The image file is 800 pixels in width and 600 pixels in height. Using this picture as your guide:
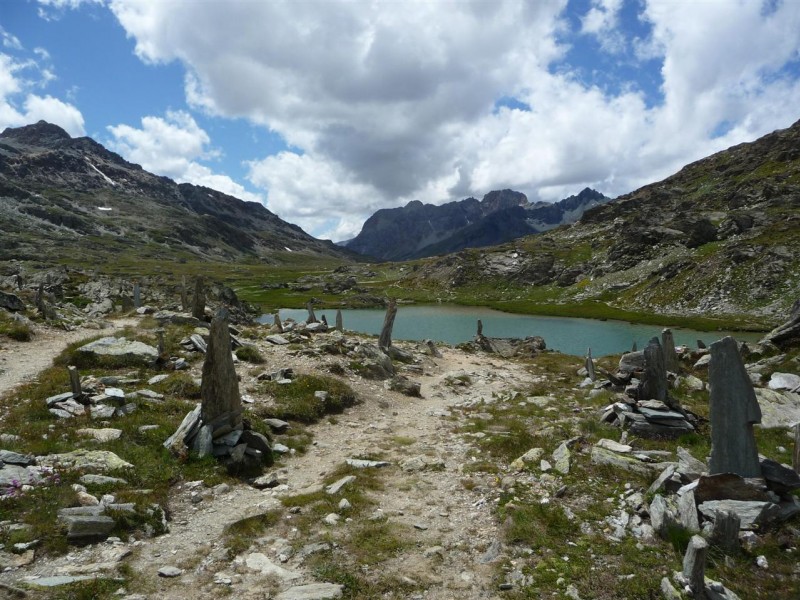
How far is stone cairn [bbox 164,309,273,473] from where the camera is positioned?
49.3 ft

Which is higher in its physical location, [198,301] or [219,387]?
[198,301]

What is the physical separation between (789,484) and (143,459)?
17.0 metres

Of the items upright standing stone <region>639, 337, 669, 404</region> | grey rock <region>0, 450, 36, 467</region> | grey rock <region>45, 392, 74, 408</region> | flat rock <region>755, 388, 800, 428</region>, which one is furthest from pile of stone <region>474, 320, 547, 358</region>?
grey rock <region>0, 450, 36, 467</region>

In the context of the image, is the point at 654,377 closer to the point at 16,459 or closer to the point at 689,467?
the point at 689,467

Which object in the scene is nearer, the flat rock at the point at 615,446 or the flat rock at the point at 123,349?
the flat rock at the point at 615,446

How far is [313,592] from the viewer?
337 inches

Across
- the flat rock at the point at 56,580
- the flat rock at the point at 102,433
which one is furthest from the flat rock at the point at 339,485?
the flat rock at the point at 102,433

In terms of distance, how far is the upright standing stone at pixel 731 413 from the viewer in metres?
10.9

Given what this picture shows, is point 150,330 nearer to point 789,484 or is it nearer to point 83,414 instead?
point 83,414

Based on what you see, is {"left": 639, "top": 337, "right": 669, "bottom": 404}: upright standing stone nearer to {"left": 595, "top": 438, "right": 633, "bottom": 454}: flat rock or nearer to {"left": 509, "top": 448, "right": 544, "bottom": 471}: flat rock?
{"left": 595, "top": 438, "right": 633, "bottom": 454}: flat rock

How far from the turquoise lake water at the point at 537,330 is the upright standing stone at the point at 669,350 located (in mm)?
36282

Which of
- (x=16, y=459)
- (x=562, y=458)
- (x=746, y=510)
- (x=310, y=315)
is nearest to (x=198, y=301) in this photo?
(x=310, y=315)

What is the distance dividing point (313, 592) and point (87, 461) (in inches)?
338

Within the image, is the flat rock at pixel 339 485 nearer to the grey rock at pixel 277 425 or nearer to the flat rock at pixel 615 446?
the grey rock at pixel 277 425
